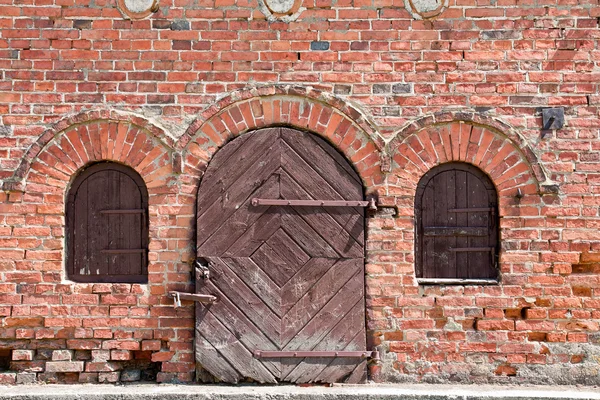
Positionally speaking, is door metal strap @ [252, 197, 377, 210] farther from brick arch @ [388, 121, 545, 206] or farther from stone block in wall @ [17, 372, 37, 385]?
stone block in wall @ [17, 372, 37, 385]

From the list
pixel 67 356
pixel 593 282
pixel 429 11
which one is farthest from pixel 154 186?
pixel 593 282

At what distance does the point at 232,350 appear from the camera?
510 cm

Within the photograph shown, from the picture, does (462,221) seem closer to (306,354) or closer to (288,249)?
(288,249)

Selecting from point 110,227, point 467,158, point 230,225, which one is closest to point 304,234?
point 230,225

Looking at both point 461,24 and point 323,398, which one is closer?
point 323,398

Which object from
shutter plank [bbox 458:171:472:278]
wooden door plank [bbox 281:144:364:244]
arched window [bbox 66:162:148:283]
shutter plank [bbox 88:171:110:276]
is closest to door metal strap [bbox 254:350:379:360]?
wooden door plank [bbox 281:144:364:244]

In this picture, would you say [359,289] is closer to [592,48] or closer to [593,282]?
[593,282]

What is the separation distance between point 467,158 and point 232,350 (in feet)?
8.25

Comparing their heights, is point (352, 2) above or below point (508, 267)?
above

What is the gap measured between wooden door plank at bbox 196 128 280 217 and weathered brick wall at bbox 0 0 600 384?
104 mm

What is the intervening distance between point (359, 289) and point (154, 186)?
1910mm

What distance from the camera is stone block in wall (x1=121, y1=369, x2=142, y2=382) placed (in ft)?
17.1

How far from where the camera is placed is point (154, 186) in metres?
5.18

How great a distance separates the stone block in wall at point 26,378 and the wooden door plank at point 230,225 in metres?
1.74
